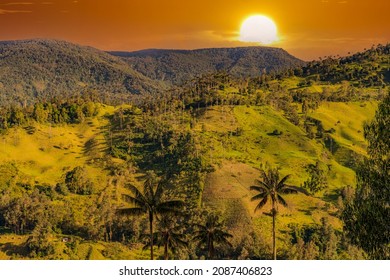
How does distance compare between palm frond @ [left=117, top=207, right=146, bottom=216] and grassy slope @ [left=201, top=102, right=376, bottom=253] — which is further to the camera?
grassy slope @ [left=201, top=102, right=376, bottom=253]

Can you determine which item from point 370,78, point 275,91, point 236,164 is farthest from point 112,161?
point 370,78

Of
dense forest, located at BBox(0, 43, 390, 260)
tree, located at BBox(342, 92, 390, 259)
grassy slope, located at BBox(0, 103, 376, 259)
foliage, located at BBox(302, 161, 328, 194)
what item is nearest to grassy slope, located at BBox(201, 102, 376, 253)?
grassy slope, located at BBox(0, 103, 376, 259)

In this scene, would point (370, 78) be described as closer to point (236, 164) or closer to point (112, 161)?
point (236, 164)

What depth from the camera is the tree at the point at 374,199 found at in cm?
1276

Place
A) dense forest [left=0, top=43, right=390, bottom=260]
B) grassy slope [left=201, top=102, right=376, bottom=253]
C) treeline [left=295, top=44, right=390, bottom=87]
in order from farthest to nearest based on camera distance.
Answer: treeline [left=295, top=44, right=390, bottom=87] → grassy slope [left=201, top=102, right=376, bottom=253] → dense forest [left=0, top=43, right=390, bottom=260]

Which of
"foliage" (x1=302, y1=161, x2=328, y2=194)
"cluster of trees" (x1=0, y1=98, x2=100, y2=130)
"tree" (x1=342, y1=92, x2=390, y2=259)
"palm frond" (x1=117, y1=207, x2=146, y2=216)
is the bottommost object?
"foliage" (x1=302, y1=161, x2=328, y2=194)

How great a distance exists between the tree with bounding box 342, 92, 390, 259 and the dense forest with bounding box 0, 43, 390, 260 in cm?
1031

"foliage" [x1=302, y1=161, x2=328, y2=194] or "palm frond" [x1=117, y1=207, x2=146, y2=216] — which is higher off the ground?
"palm frond" [x1=117, y1=207, x2=146, y2=216]

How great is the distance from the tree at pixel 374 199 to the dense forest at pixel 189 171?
33.8 ft

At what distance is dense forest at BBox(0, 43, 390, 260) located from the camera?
205 ft

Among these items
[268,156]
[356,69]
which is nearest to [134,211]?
[268,156]

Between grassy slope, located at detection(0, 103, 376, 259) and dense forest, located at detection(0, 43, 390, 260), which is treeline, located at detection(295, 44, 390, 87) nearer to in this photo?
dense forest, located at detection(0, 43, 390, 260)

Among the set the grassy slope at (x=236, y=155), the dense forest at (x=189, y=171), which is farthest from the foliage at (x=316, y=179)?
the grassy slope at (x=236, y=155)

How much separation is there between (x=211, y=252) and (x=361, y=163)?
16.9m
